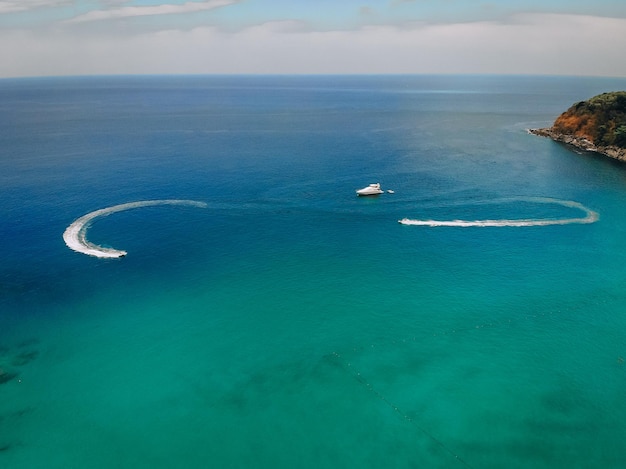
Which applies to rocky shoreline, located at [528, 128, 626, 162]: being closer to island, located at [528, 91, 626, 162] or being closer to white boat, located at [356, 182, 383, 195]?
island, located at [528, 91, 626, 162]

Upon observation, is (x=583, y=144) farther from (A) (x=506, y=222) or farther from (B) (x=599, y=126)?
(A) (x=506, y=222)

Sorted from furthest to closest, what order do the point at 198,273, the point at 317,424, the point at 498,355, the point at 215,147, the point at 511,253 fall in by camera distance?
the point at 215,147
the point at 511,253
the point at 198,273
the point at 498,355
the point at 317,424

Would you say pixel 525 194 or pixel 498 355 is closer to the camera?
pixel 498 355

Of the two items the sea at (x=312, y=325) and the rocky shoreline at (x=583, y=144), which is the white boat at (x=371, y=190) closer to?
the sea at (x=312, y=325)

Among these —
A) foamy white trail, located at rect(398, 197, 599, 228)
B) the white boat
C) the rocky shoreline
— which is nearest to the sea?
foamy white trail, located at rect(398, 197, 599, 228)

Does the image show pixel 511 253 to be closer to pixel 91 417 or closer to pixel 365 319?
A: pixel 365 319

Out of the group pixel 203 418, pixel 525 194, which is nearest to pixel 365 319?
pixel 203 418

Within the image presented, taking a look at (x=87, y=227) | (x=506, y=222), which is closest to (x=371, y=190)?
(x=506, y=222)

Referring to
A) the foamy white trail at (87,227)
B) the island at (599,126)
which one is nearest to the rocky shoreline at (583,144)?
the island at (599,126)
